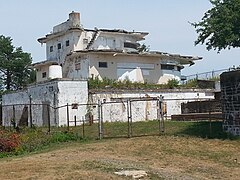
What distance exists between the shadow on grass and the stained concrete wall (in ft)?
1.43

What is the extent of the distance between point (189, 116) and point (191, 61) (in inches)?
877

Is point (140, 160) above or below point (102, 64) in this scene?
below

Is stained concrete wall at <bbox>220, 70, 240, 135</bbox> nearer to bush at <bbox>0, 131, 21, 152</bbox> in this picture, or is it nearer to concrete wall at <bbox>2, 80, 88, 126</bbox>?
bush at <bbox>0, 131, 21, 152</bbox>

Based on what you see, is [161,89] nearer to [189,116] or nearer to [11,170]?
[189,116]

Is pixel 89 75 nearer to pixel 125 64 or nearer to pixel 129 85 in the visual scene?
pixel 125 64

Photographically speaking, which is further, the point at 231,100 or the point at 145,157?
the point at 231,100

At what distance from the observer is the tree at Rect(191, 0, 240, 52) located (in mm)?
38531

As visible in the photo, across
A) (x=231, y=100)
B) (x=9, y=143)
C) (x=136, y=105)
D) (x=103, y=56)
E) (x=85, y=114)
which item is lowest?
(x=9, y=143)

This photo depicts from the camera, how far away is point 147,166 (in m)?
17.2

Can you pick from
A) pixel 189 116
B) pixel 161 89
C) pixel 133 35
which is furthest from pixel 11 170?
pixel 133 35

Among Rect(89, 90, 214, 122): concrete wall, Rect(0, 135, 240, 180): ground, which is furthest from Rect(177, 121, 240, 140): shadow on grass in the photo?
Rect(89, 90, 214, 122): concrete wall

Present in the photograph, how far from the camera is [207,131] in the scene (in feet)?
86.0

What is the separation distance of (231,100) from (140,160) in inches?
332

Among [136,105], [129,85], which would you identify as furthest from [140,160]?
[129,85]
